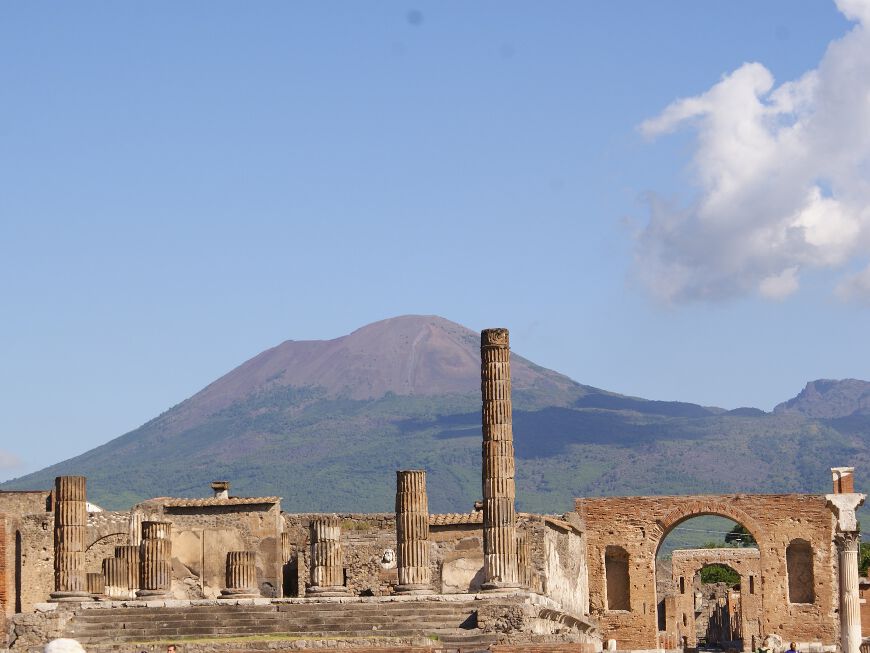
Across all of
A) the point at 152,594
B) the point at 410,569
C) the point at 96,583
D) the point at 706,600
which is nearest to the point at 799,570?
the point at 410,569

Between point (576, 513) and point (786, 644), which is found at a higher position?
point (576, 513)

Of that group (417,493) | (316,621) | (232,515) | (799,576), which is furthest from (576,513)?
(316,621)

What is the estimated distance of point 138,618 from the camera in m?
36.3

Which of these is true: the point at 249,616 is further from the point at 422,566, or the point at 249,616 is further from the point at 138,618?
the point at 422,566

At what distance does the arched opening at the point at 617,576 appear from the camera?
5369 cm

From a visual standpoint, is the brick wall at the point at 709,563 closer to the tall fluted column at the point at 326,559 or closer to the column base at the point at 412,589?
the tall fluted column at the point at 326,559

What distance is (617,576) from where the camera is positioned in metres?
53.9

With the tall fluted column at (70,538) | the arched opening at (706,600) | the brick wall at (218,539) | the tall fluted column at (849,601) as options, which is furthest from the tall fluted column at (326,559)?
the arched opening at (706,600)

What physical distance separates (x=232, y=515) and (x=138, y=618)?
1050 cm

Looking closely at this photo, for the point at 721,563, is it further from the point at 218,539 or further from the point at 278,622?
the point at 278,622

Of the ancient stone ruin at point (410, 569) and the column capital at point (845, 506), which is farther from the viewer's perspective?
the column capital at point (845, 506)

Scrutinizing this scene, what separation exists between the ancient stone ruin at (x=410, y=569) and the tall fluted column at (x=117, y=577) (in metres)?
0.04

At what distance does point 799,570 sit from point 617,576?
490 cm

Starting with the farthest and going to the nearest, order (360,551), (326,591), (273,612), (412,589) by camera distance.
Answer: (360,551) → (326,591) → (412,589) → (273,612)
